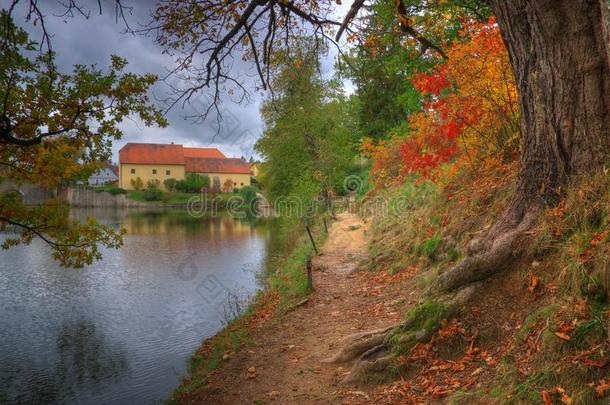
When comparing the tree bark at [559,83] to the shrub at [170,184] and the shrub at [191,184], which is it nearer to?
the shrub at [191,184]

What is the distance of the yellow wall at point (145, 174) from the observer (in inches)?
3172

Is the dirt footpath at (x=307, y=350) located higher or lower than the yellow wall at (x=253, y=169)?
lower

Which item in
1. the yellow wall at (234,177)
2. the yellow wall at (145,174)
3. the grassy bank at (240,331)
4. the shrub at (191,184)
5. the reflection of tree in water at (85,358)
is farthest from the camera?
the yellow wall at (234,177)

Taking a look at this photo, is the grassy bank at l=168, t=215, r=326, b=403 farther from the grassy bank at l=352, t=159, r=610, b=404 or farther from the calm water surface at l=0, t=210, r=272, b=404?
the grassy bank at l=352, t=159, r=610, b=404

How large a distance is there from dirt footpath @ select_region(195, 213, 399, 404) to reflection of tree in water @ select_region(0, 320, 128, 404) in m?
3.79

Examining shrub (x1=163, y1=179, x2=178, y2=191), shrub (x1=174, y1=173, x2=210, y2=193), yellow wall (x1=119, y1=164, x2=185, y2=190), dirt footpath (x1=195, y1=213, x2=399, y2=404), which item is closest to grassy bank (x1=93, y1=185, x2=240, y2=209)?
shrub (x1=163, y1=179, x2=178, y2=191)

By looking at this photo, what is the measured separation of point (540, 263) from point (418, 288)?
343cm

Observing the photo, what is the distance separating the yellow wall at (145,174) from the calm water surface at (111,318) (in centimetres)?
5809

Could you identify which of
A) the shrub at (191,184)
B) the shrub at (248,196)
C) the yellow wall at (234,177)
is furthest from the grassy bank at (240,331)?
the yellow wall at (234,177)

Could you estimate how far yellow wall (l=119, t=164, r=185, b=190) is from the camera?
80.6 meters

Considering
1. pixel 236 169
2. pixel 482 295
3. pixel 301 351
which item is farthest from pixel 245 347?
pixel 236 169

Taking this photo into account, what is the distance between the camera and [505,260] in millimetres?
4973

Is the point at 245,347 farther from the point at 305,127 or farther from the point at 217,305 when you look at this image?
the point at 305,127

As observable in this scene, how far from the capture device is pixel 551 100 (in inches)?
189
